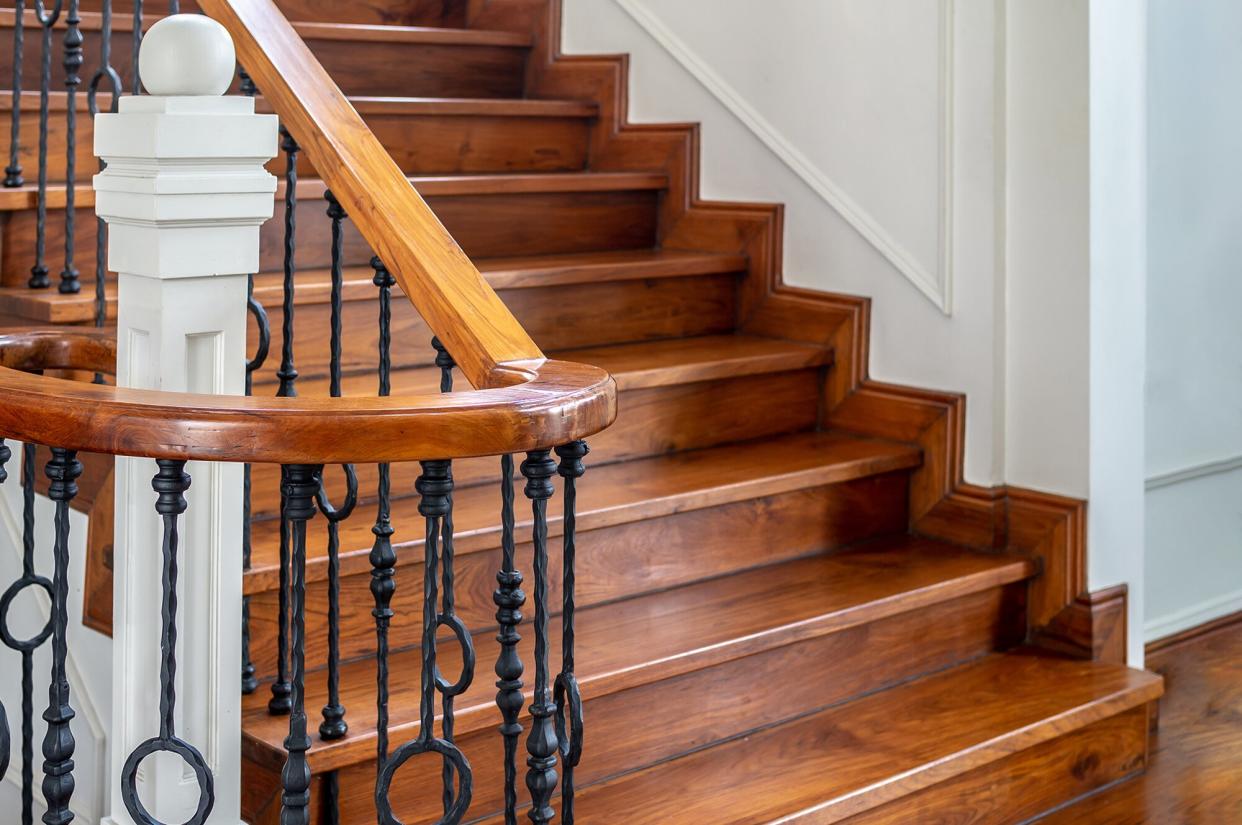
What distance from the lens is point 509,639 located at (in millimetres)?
1428

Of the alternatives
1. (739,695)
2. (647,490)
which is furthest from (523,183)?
(739,695)

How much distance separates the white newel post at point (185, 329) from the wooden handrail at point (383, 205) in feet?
0.38

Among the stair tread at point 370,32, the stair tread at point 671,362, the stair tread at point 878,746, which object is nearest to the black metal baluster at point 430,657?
the stair tread at point 878,746

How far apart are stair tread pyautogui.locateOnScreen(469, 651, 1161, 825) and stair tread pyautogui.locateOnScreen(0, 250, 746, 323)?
1015 millimetres

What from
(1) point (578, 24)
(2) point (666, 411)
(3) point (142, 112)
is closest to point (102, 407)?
(3) point (142, 112)

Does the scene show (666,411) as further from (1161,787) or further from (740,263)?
(1161,787)

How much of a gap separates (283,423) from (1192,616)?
8.92ft

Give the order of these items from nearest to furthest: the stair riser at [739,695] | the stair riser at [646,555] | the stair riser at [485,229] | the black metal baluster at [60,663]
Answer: the black metal baluster at [60,663]
the stair riser at [739,695]
the stair riser at [646,555]
the stair riser at [485,229]

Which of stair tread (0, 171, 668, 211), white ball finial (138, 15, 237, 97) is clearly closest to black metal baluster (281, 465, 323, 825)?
white ball finial (138, 15, 237, 97)

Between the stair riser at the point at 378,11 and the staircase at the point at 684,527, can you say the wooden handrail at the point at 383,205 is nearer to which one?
the staircase at the point at 684,527

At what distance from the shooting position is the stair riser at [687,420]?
258cm

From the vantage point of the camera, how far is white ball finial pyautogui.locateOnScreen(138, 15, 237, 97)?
151 centimetres

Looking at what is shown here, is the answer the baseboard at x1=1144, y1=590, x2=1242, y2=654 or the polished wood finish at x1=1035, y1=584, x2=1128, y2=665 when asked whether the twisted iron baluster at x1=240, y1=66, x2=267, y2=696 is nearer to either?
the polished wood finish at x1=1035, y1=584, x2=1128, y2=665

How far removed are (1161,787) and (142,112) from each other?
6.75ft
